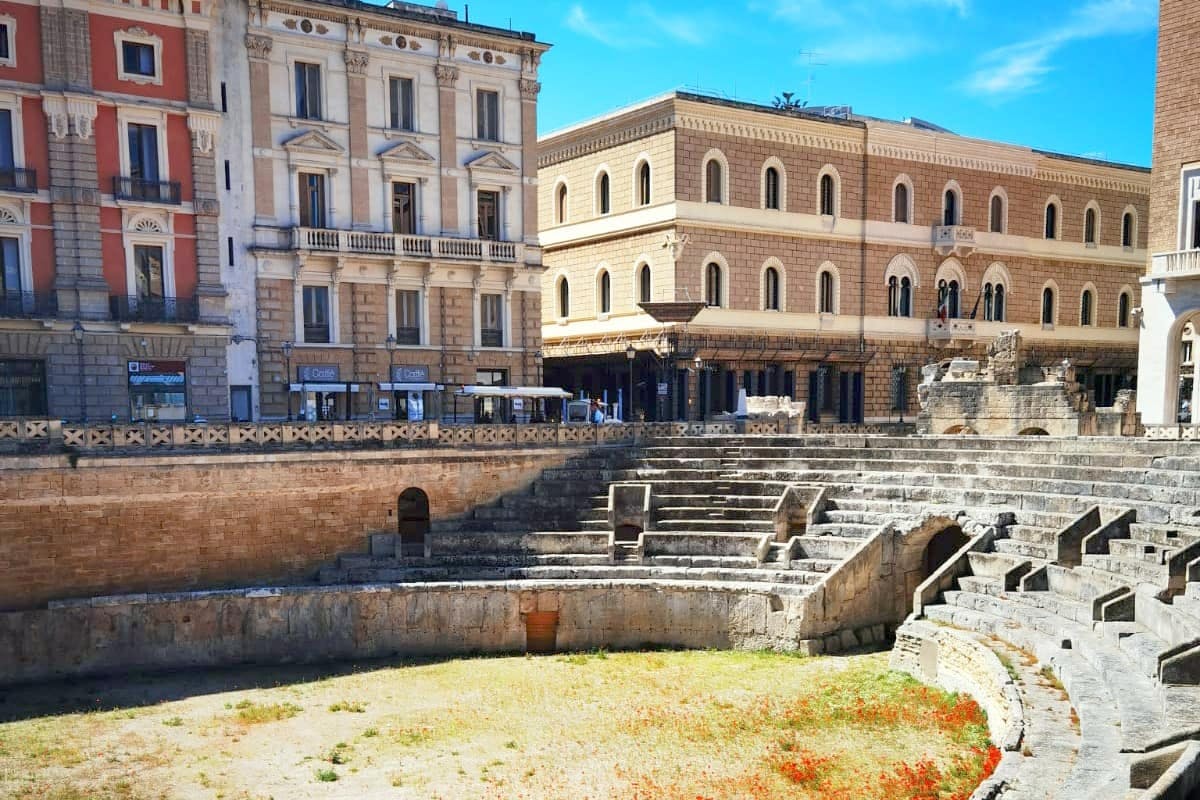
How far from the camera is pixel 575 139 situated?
134 feet

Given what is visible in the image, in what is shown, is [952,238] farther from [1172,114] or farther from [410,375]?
[410,375]

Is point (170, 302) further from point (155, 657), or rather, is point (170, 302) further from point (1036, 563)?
point (1036, 563)

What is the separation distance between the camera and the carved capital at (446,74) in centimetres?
3359

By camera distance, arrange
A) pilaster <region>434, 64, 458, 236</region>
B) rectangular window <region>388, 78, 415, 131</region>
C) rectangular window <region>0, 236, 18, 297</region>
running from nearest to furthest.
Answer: rectangular window <region>0, 236, 18, 297</region> → rectangular window <region>388, 78, 415, 131</region> → pilaster <region>434, 64, 458, 236</region>

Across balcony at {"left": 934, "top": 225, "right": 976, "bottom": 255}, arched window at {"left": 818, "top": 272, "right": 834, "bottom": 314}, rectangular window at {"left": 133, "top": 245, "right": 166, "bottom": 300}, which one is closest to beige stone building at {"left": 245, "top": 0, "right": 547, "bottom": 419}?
rectangular window at {"left": 133, "top": 245, "right": 166, "bottom": 300}

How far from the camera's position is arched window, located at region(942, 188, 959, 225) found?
42875 mm

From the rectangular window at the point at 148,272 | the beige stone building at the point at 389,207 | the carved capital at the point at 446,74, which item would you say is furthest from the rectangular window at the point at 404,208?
the rectangular window at the point at 148,272

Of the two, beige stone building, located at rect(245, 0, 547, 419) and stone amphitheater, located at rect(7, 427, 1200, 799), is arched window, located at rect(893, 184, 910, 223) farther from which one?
stone amphitheater, located at rect(7, 427, 1200, 799)

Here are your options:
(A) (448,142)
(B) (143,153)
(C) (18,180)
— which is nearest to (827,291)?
(A) (448,142)

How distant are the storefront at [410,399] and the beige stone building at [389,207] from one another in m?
0.06

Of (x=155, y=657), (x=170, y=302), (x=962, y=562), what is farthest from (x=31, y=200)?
(x=962, y=562)

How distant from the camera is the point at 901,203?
4184 cm

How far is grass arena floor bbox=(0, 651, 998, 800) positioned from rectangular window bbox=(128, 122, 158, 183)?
16116 mm

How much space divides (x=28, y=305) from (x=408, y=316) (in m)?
11.9
